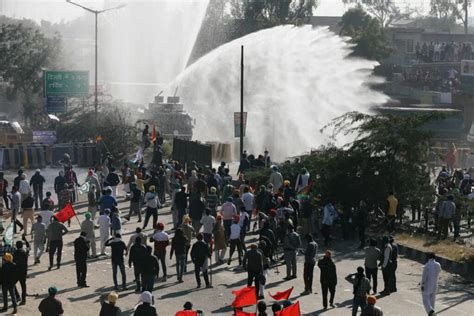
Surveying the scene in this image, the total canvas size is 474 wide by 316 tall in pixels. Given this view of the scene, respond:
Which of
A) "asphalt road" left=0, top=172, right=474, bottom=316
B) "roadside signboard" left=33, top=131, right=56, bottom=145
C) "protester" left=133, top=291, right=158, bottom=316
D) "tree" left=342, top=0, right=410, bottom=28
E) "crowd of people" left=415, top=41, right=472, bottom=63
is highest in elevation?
"tree" left=342, top=0, right=410, bottom=28

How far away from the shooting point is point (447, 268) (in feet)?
87.7

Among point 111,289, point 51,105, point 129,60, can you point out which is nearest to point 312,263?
point 111,289

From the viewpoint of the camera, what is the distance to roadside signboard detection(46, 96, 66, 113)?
5603 cm

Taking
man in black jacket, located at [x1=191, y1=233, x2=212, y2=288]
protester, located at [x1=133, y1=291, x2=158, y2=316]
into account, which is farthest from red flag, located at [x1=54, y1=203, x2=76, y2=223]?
protester, located at [x1=133, y1=291, x2=158, y2=316]

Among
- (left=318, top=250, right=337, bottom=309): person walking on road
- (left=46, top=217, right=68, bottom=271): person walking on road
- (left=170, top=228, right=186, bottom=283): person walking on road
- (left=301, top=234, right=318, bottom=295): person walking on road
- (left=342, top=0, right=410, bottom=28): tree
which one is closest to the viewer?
(left=318, top=250, right=337, bottom=309): person walking on road

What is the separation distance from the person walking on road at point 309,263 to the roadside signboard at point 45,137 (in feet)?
86.7

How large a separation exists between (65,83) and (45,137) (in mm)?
9046

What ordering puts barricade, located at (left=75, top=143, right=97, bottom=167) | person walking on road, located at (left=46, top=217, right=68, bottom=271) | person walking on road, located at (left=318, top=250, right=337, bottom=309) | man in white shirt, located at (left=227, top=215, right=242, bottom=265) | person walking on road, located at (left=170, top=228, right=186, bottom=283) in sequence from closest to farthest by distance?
person walking on road, located at (left=318, top=250, right=337, bottom=309) < person walking on road, located at (left=170, top=228, right=186, bottom=283) < person walking on road, located at (left=46, top=217, right=68, bottom=271) < man in white shirt, located at (left=227, top=215, right=242, bottom=265) < barricade, located at (left=75, top=143, right=97, bottom=167)

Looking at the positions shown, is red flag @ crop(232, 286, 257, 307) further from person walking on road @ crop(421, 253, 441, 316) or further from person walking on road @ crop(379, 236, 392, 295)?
person walking on road @ crop(379, 236, 392, 295)

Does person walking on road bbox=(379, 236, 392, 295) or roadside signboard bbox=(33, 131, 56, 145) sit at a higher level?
roadside signboard bbox=(33, 131, 56, 145)

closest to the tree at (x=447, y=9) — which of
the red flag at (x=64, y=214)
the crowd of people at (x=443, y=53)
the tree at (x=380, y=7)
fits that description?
the tree at (x=380, y=7)

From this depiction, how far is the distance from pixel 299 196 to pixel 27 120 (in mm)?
48746

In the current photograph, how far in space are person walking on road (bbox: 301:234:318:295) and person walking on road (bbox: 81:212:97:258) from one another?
493cm

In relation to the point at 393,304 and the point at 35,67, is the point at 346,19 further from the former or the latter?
the point at 393,304
